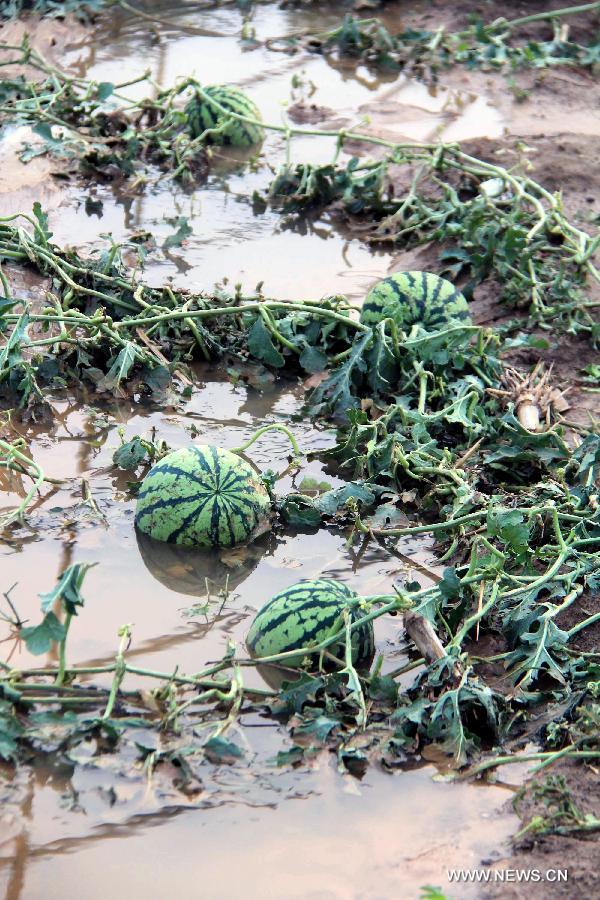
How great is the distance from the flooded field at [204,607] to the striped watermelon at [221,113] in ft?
0.86

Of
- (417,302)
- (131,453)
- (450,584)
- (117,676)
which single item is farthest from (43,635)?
(417,302)

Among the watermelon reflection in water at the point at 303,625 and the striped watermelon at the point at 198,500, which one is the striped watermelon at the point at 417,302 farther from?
the watermelon reflection in water at the point at 303,625

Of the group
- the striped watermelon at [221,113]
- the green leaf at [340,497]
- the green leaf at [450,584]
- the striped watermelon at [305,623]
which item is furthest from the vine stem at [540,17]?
the striped watermelon at [305,623]

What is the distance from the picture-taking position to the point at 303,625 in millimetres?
3467

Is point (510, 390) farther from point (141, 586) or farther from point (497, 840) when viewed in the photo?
point (497, 840)

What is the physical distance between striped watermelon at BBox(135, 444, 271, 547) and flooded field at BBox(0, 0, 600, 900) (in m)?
0.07

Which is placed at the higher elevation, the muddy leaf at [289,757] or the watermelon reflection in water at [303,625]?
the watermelon reflection in water at [303,625]

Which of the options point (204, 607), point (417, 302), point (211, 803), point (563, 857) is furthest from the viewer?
point (417, 302)

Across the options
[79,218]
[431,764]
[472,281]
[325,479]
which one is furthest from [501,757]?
[79,218]

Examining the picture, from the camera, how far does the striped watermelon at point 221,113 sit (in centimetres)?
725

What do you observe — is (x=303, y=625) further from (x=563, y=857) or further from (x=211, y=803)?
(x=563, y=857)

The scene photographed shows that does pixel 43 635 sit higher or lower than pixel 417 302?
higher

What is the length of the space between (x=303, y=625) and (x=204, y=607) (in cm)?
46

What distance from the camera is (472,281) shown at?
5902mm
